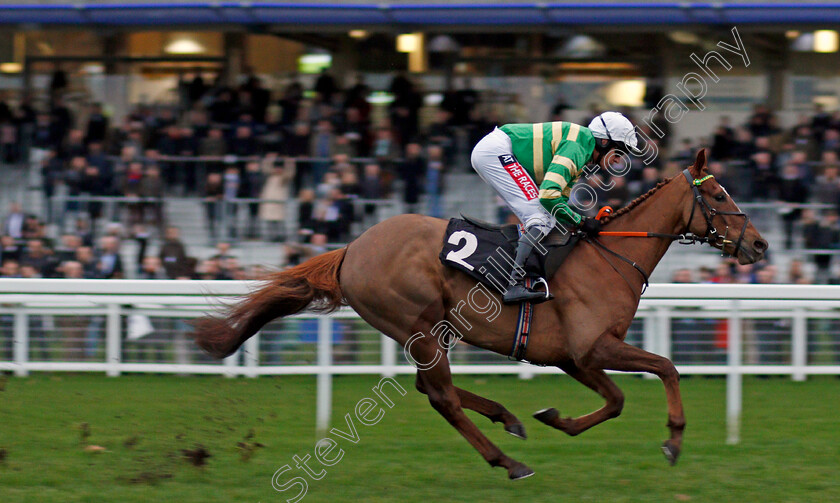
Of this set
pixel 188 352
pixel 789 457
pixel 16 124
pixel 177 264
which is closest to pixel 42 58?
pixel 16 124

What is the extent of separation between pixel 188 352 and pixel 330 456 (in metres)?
1.97

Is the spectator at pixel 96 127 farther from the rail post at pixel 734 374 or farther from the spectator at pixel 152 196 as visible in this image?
the rail post at pixel 734 374

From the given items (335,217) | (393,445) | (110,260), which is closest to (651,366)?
(393,445)

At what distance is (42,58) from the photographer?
480 inches

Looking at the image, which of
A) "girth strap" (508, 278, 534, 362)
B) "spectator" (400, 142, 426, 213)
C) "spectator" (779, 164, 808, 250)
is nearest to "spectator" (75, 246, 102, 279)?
"spectator" (400, 142, 426, 213)

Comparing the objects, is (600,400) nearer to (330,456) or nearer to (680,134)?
(330,456)

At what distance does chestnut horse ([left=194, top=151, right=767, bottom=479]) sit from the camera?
4496mm

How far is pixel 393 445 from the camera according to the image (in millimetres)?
5215

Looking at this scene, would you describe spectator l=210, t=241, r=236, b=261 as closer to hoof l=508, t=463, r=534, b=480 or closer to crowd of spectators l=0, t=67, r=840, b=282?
crowd of spectators l=0, t=67, r=840, b=282

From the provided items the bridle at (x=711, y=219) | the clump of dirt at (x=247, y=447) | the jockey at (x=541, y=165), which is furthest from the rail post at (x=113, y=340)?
the bridle at (x=711, y=219)

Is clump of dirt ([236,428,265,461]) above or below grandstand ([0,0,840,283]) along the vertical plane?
below

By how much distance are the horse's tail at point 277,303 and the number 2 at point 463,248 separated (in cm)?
58

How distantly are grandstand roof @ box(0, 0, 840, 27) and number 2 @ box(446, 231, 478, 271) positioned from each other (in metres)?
6.50

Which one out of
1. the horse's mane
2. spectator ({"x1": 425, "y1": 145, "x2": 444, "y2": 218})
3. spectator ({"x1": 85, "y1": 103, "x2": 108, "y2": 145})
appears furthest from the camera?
spectator ({"x1": 85, "y1": 103, "x2": 108, "y2": 145})
